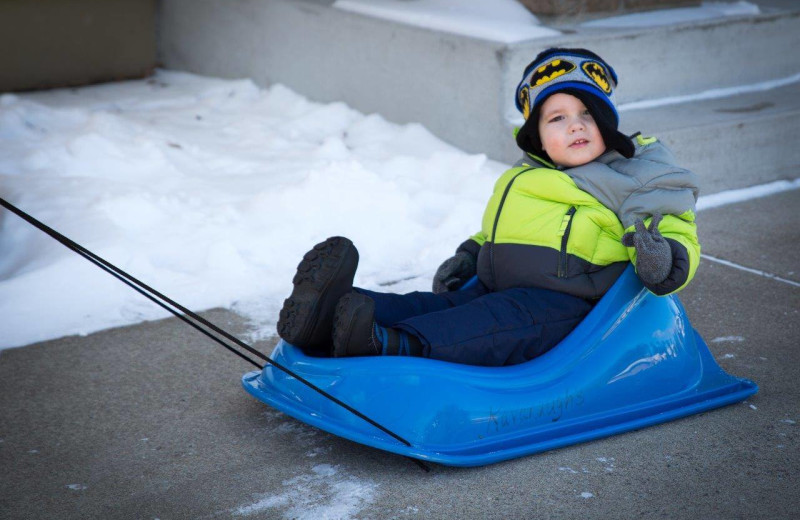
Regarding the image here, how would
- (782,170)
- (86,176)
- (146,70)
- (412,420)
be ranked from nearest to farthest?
1. (412,420)
2. (86,176)
3. (782,170)
4. (146,70)

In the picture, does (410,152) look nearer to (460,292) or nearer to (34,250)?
(34,250)

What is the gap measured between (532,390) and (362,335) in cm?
43

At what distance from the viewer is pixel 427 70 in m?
5.01

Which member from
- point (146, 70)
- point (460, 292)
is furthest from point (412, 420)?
point (146, 70)

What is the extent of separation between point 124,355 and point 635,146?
5.47 ft

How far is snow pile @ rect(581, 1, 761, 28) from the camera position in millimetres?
5000

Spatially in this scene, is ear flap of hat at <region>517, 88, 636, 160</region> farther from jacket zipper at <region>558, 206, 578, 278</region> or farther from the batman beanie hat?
jacket zipper at <region>558, 206, 578, 278</region>

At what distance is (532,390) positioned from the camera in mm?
2328

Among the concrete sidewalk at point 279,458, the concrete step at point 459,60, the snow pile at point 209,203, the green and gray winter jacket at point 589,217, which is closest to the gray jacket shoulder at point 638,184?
the green and gray winter jacket at point 589,217

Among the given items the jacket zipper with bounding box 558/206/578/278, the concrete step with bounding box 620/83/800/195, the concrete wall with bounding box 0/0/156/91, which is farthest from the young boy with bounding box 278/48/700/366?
the concrete wall with bounding box 0/0/156/91

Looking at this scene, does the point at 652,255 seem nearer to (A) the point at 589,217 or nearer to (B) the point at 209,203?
(A) the point at 589,217

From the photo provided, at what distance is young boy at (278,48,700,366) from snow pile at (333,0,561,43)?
201 cm

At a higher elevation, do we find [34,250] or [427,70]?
[427,70]

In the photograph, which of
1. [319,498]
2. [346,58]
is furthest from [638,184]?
[346,58]
